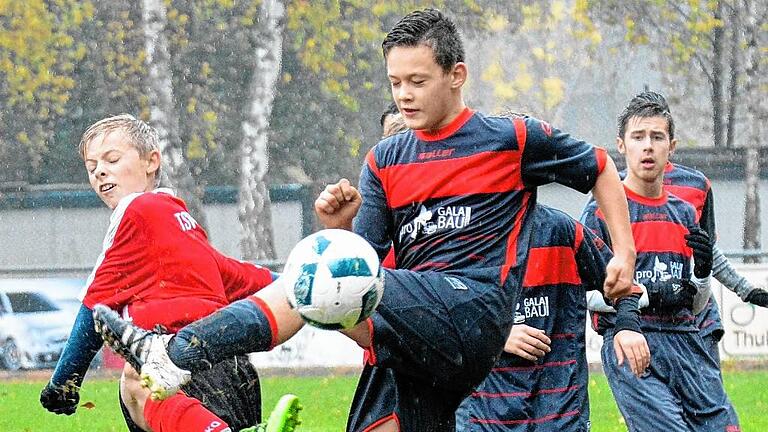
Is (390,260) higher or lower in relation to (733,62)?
lower

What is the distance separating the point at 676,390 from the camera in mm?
6641

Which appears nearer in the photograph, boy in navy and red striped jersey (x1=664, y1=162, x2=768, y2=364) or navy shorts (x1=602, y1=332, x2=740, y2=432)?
navy shorts (x1=602, y1=332, x2=740, y2=432)

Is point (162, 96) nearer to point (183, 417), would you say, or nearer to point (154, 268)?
point (154, 268)

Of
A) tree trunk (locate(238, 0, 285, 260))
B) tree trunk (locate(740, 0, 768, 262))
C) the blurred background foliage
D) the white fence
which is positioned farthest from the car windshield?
tree trunk (locate(740, 0, 768, 262))

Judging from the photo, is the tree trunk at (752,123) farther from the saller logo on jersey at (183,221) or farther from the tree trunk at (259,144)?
the saller logo on jersey at (183,221)

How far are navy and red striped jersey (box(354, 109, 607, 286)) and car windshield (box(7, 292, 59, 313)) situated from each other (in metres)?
12.0

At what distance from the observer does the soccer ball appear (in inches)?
165

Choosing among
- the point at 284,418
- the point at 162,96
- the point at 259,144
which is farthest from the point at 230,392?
the point at 259,144

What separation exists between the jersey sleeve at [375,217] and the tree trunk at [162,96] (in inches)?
754

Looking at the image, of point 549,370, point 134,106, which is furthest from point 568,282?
point 134,106

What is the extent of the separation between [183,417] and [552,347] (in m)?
1.76

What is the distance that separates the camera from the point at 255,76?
2508 cm

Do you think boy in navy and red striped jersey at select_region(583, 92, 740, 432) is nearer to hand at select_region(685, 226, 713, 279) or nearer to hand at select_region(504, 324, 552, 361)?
hand at select_region(685, 226, 713, 279)

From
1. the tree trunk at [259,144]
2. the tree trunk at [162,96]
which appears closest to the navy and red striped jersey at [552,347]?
the tree trunk at [162,96]
